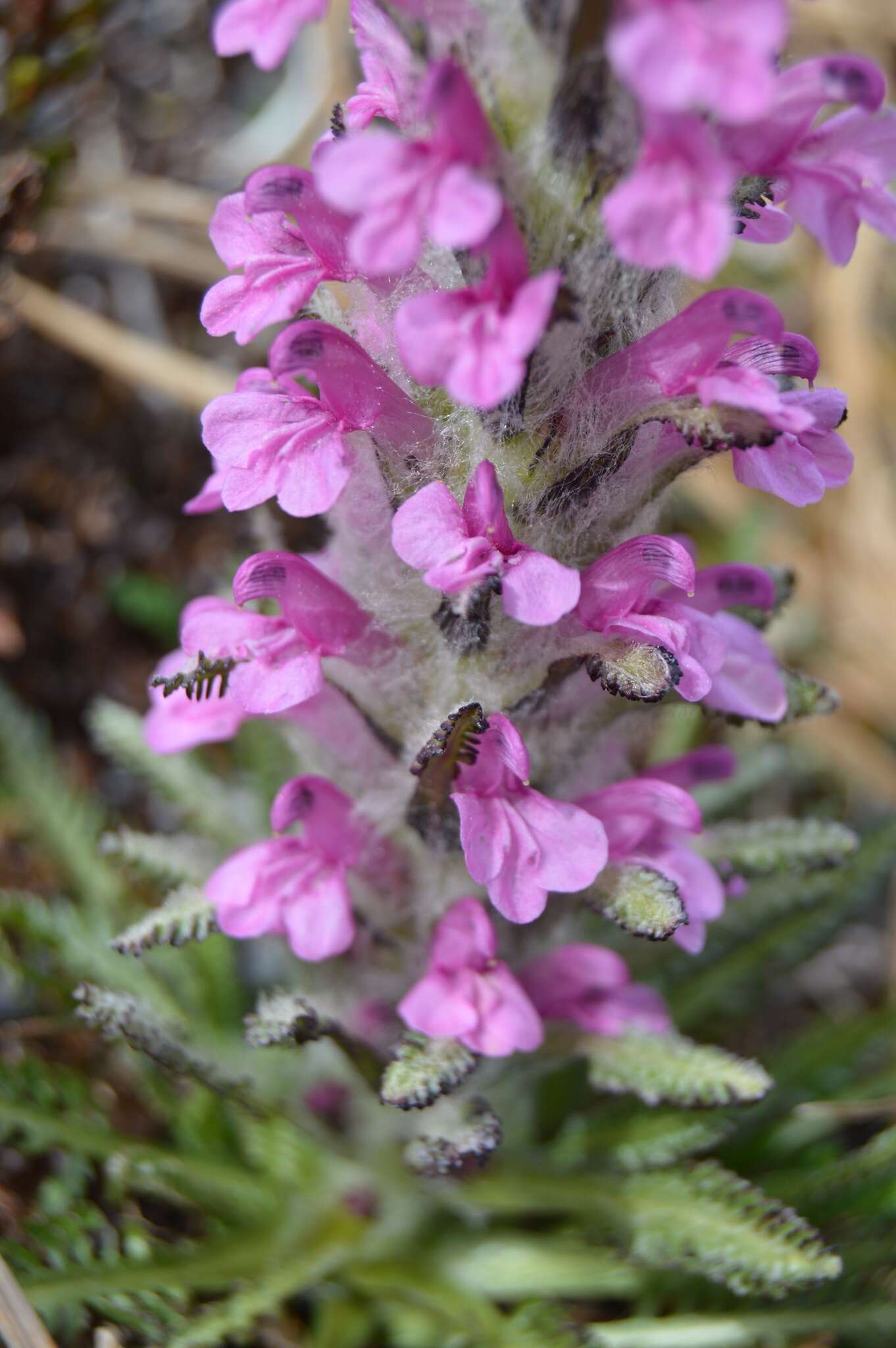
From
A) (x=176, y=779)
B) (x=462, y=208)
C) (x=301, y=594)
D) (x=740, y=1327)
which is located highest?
(x=462, y=208)

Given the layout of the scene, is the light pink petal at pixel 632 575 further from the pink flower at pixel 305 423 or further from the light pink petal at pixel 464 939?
the light pink petal at pixel 464 939

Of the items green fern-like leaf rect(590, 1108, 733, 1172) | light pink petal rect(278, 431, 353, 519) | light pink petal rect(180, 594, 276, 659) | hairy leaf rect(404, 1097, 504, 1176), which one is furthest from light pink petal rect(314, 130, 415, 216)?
green fern-like leaf rect(590, 1108, 733, 1172)

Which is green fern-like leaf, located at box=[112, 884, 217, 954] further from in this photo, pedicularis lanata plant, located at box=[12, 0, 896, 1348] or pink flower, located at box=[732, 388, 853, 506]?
pink flower, located at box=[732, 388, 853, 506]

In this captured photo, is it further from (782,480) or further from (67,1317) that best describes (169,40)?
(67,1317)

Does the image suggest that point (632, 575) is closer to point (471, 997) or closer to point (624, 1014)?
point (471, 997)

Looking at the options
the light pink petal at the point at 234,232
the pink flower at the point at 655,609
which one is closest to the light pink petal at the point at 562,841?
the pink flower at the point at 655,609

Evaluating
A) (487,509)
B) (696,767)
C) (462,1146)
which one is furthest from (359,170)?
(462,1146)
